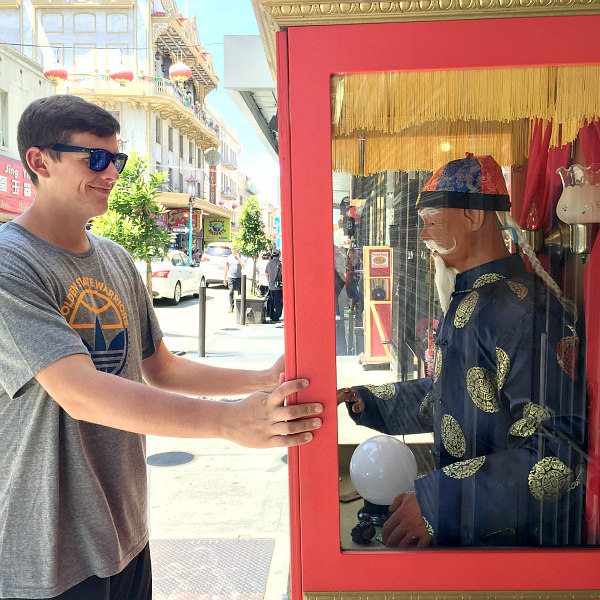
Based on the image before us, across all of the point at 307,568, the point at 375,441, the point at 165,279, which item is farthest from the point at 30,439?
the point at 165,279

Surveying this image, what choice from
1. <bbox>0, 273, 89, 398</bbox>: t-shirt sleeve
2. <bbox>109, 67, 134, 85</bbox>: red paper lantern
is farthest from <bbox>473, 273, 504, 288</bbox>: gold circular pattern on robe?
<bbox>109, 67, 134, 85</bbox>: red paper lantern

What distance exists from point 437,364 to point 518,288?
0.83ft

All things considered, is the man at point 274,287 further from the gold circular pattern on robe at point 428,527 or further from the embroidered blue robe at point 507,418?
the gold circular pattern on robe at point 428,527

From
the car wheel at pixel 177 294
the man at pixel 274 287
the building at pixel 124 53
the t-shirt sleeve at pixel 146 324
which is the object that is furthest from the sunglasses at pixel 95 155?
the building at pixel 124 53

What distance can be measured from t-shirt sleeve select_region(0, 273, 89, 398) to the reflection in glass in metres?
0.63

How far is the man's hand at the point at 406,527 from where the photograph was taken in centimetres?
129

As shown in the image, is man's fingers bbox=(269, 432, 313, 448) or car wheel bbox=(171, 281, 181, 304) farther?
→ car wheel bbox=(171, 281, 181, 304)

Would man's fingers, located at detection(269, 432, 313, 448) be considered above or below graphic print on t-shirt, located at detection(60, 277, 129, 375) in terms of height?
below

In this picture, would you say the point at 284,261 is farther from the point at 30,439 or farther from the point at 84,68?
the point at 84,68

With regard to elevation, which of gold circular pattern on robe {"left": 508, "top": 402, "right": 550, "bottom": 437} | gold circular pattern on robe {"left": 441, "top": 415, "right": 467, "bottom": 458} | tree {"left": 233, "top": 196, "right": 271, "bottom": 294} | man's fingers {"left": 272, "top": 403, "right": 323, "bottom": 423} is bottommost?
gold circular pattern on robe {"left": 441, "top": 415, "right": 467, "bottom": 458}

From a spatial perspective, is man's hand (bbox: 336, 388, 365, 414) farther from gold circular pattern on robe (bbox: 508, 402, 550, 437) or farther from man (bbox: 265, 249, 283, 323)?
man (bbox: 265, 249, 283, 323)

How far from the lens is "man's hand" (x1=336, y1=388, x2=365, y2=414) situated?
1.26 metres

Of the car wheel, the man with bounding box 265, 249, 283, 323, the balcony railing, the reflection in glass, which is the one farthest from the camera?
the balcony railing

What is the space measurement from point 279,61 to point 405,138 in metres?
0.33
